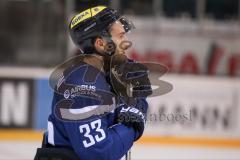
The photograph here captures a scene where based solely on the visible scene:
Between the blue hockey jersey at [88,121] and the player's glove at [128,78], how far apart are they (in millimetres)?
123

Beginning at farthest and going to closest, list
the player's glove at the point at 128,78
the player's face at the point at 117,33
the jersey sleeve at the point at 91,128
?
1. the player's glove at the point at 128,78
2. the player's face at the point at 117,33
3. the jersey sleeve at the point at 91,128

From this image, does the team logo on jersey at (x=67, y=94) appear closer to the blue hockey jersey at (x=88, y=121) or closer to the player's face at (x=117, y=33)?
the blue hockey jersey at (x=88, y=121)

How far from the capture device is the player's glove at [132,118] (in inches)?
83.3

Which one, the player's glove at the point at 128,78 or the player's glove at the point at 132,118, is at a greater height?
the player's glove at the point at 128,78

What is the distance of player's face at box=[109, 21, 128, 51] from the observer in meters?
2.15

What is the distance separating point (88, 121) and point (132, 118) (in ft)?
0.56

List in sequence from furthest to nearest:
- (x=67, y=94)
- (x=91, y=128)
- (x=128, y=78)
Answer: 1. (x=128, y=78)
2. (x=67, y=94)
3. (x=91, y=128)

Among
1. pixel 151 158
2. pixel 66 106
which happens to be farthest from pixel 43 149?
pixel 151 158

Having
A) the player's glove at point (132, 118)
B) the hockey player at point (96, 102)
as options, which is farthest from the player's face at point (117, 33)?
the player's glove at point (132, 118)

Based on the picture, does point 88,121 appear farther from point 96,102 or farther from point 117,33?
point 117,33

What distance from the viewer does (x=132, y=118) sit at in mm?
2119

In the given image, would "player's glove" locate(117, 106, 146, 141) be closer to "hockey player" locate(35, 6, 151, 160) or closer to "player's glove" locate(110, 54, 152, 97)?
"hockey player" locate(35, 6, 151, 160)

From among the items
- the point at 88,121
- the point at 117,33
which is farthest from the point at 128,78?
the point at 88,121

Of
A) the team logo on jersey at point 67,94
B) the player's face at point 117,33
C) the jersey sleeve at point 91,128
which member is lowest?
the jersey sleeve at point 91,128
